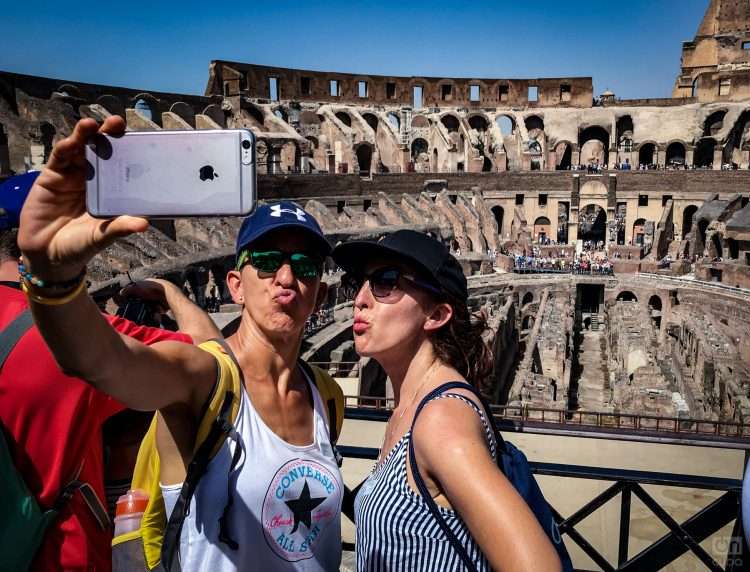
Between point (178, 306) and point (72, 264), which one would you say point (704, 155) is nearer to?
point (178, 306)

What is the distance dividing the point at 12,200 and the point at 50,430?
846 mm

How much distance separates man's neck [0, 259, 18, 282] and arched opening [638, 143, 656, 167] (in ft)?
140

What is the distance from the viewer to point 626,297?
26625 millimetres

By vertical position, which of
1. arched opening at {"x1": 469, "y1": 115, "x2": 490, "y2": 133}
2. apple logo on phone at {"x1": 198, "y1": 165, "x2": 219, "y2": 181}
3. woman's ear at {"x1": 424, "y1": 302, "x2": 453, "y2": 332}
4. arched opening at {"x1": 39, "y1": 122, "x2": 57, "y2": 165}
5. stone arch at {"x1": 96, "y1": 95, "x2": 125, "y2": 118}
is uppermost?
arched opening at {"x1": 469, "y1": 115, "x2": 490, "y2": 133}

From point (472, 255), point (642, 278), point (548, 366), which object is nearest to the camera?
point (548, 366)

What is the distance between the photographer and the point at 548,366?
16562 millimetres

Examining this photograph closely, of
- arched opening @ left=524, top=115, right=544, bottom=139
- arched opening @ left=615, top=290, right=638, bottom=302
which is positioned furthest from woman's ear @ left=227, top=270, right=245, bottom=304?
arched opening @ left=524, top=115, right=544, bottom=139

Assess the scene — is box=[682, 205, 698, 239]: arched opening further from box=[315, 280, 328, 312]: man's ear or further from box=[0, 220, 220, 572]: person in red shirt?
box=[0, 220, 220, 572]: person in red shirt

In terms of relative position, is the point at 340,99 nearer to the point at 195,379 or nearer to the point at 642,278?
the point at 642,278

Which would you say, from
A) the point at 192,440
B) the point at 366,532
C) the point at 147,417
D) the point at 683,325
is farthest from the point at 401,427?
the point at 683,325

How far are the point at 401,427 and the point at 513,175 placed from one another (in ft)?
121

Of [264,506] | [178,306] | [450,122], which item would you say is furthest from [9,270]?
[450,122]

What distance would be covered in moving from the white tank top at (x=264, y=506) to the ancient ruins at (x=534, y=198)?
30.9 ft

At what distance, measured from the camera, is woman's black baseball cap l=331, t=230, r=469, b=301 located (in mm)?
2225
